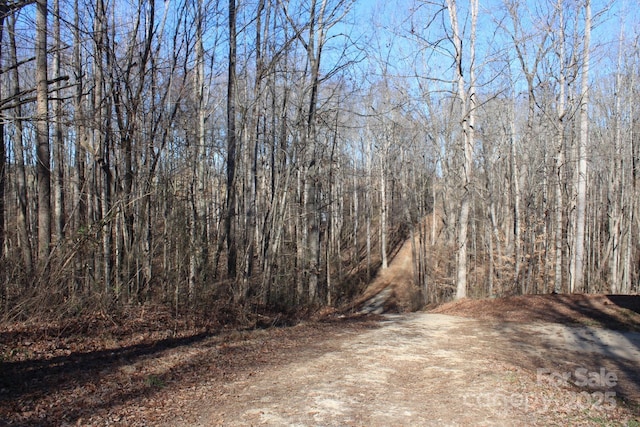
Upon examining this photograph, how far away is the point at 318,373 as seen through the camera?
5453mm

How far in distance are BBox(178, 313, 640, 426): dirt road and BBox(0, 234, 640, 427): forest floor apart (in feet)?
0.06

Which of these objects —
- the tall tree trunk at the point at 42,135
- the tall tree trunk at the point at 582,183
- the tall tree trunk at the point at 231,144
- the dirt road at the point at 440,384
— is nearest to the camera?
the dirt road at the point at 440,384

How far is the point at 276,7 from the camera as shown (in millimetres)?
12734

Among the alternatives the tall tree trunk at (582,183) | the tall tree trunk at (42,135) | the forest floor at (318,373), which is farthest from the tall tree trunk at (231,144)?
the tall tree trunk at (582,183)

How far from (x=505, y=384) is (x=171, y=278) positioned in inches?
237

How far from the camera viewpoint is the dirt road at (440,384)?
417 cm

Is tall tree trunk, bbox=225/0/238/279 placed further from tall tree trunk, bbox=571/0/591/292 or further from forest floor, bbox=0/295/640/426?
tall tree trunk, bbox=571/0/591/292

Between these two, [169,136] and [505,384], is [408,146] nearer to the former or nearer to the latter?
[169,136]

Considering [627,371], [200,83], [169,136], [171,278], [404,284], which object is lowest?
[404,284]

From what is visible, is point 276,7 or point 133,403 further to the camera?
point 276,7

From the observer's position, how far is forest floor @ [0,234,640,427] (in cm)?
420

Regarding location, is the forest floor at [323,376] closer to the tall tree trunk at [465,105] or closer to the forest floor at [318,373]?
the forest floor at [318,373]

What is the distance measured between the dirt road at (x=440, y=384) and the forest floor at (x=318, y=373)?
2 centimetres

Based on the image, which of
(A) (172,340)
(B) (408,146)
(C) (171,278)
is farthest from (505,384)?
(B) (408,146)
